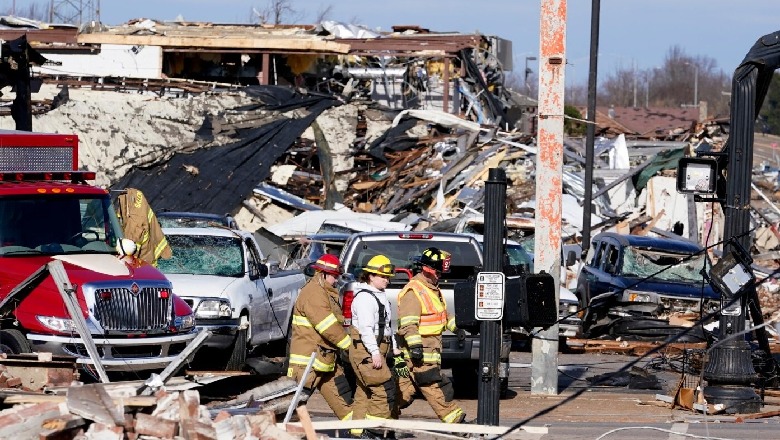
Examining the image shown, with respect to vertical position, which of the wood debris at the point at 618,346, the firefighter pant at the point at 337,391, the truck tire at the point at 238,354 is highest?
the firefighter pant at the point at 337,391

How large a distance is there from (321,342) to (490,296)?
1909mm

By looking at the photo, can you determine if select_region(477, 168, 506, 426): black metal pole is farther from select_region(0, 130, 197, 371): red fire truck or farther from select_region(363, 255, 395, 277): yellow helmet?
select_region(0, 130, 197, 371): red fire truck

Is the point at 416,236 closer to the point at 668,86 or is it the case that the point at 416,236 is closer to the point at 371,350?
the point at 371,350

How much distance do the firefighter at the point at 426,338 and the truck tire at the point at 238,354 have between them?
3921 millimetres

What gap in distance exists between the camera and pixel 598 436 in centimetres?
1221

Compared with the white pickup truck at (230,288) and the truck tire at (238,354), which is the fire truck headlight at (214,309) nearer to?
the white pickup truck at (230,288)

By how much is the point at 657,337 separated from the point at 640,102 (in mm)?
125831

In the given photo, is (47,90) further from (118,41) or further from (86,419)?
(86,419)

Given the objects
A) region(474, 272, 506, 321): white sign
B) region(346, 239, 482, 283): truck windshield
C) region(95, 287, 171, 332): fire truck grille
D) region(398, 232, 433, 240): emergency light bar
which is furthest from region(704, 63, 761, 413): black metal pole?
region(95, 287, 171, 332): fire truck grille

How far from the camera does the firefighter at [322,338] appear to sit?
1134 centimetres

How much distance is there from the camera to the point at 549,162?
15312 mm

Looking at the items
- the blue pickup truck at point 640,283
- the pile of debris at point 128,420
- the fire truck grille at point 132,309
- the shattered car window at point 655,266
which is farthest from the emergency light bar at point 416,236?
the shattered car window at point 655,266

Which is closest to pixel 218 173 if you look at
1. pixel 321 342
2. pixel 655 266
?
pixel 655 266

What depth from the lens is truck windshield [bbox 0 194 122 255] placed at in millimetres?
13852
